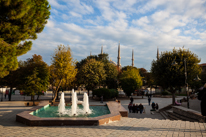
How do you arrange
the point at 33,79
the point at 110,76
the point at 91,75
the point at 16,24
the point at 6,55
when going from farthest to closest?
the point at 110,76, the point at 91,75, the point at 33,79, the point at 16,24, the point at 6,55

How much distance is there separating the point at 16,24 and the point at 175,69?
21.1 meters

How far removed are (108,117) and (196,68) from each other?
65.5 feet

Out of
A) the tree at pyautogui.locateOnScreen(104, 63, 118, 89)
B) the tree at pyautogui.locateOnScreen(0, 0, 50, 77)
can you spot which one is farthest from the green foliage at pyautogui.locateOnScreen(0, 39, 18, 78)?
the tree at pyautogui.locateOnScreen(104, 63, 118, 89)

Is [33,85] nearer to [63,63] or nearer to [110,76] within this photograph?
[63,63]

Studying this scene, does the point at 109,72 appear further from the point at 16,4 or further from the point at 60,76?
the point at 16,4

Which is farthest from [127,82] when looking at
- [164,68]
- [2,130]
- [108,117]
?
[2,130]

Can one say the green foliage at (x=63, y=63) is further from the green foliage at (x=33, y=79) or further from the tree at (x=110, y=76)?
the tree at (x=110, y=76)

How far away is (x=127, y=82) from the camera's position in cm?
3875

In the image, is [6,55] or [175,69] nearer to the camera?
[6,55]

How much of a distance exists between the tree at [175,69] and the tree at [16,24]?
19.0 m

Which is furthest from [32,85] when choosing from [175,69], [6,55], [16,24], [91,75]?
[175,69]

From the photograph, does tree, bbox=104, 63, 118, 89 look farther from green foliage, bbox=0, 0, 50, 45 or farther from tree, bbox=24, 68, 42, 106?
green foliage, bbox=0, 0, 50, 45

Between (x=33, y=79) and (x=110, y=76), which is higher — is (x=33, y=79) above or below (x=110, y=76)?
below

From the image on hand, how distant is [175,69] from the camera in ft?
75.0
